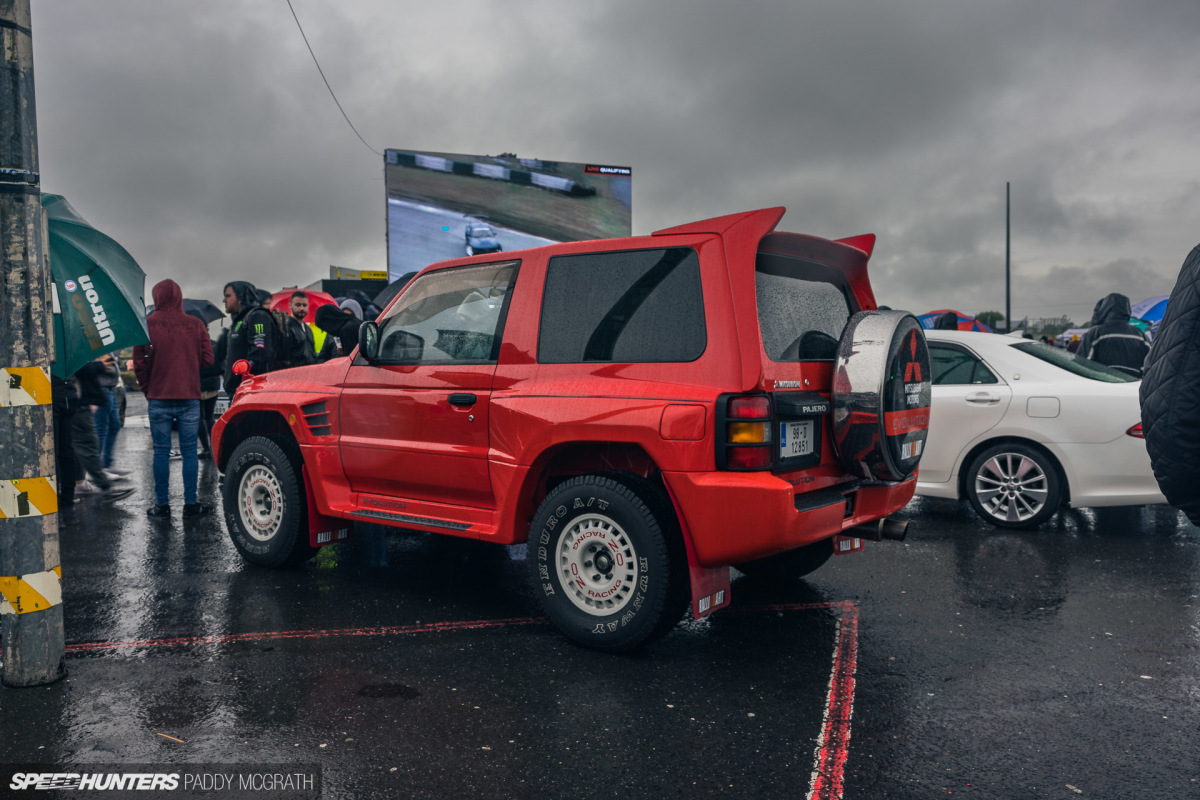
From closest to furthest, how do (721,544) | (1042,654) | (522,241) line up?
(721,544) < (1042,654) < (522,241)

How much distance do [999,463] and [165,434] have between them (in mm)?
6856

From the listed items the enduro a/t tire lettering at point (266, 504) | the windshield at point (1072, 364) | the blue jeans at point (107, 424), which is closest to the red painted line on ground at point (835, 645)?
the enduro a/t tire lettering at point (266, 504)

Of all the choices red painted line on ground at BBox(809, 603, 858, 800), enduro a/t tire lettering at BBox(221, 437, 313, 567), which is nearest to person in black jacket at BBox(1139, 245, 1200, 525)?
red painted line on ground at BBox(809, 603, 858, 800)

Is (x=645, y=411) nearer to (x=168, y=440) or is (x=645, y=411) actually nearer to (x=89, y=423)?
(x=168, y=440)

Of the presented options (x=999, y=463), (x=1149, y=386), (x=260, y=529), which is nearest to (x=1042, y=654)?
(x=1149, y=386)

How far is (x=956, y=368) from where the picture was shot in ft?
22.7

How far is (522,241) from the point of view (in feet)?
85.2

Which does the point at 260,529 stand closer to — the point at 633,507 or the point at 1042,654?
the point at 633,507

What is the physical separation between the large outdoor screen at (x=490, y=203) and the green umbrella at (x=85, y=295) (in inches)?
695

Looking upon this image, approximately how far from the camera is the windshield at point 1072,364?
21.7 feet

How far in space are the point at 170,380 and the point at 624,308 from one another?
191 inches

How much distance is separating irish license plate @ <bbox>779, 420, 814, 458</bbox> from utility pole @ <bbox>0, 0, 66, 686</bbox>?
310 cm

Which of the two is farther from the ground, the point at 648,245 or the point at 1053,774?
the point at 648,245

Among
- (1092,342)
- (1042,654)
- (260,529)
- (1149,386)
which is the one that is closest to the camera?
(1149,386)
